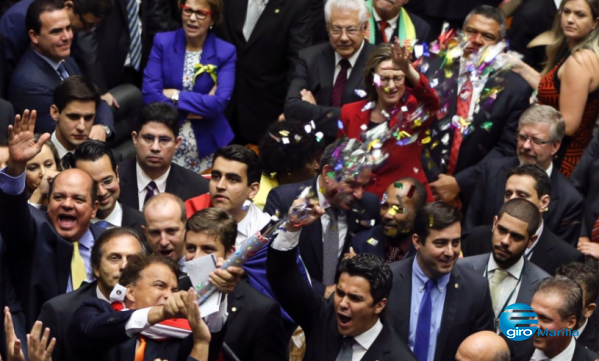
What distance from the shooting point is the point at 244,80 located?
11.7 metres

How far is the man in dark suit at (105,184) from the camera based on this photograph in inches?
347

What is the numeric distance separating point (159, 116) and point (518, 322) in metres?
3.07

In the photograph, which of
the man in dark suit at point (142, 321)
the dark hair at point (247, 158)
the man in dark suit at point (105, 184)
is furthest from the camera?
the dark hair at point (247, 158)

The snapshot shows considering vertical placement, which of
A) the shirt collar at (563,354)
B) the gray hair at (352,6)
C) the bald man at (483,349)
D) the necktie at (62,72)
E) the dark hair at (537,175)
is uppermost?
the gray hair at (352,6)

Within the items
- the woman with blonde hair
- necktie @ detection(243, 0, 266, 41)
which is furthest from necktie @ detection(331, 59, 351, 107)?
the woman with blonde hair

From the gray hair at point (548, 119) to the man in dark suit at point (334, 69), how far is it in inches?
55.1

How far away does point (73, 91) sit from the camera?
9.69 metres

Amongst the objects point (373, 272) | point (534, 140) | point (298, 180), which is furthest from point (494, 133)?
point (373, 272)

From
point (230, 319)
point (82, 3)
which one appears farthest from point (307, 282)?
point (82, 3)

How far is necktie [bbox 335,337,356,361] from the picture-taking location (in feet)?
25.3

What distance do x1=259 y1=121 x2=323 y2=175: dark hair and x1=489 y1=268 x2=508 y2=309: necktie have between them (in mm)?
1761

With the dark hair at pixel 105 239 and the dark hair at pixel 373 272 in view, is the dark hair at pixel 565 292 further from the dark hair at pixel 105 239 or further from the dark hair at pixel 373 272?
the dark hair at pixel 105 239

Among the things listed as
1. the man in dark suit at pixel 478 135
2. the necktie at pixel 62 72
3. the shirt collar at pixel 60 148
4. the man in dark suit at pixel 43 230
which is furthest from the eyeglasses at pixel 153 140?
the man in dark suit at pixel 478 135

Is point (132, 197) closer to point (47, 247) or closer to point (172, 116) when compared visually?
point (172, 116)
